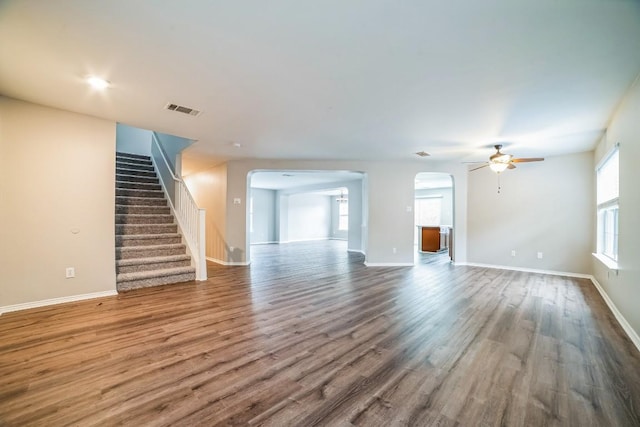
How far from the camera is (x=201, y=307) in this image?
3486mm

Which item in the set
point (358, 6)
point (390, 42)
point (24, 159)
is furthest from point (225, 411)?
Result: point (24, 159)

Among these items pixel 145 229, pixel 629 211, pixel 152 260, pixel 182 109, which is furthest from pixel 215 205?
pixel 629 211

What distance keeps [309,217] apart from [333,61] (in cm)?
1152

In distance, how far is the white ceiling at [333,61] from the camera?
1800 millimetres

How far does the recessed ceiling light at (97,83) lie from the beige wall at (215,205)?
373 cm

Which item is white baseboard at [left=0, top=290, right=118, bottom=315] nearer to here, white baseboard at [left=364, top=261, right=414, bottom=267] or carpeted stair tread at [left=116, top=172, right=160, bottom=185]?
A: carpeted stair tread at [left=116, top=172, right=160, bottom=185]

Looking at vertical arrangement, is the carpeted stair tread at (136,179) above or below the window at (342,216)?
above

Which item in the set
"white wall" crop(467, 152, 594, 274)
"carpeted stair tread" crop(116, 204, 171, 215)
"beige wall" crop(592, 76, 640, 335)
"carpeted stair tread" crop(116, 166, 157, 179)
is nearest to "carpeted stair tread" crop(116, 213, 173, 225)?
"carpeted stair tread" crop(116, 204, 171, 215)

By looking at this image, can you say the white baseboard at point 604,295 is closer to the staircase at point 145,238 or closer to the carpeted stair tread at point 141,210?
the staircase at point 145,238

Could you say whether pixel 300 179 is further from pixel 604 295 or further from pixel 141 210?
pixel 604 295

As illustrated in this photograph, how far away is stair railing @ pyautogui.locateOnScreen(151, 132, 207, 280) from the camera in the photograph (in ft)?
16.4

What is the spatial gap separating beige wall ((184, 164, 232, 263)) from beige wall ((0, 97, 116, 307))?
9.11 feet

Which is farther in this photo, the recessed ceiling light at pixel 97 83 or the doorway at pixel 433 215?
the doorway at pixel 433 215

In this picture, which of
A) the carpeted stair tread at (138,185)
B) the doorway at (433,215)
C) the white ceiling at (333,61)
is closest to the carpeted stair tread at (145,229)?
the carpeted stair tread at (138,185)
